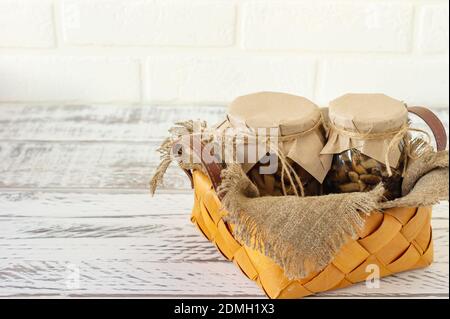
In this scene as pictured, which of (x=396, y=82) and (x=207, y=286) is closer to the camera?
(x=207, y=286)

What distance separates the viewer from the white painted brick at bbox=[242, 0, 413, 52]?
1.23m

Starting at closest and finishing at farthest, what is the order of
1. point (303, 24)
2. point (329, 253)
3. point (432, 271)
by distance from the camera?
point (329, 253) < point (432, 271) < point (303, 24)

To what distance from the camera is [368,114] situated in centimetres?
71

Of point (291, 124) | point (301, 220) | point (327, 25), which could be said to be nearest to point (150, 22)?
point (327, 25)

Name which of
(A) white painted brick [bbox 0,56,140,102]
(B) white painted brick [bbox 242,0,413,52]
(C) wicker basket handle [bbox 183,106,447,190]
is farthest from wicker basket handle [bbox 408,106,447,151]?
(A) white painted brick [bbox 0,56,140,102]

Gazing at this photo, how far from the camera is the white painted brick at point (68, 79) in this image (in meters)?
1.27

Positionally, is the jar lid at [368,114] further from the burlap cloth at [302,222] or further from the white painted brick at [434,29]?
the white painted brick at [434,29]

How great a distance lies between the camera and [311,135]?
73cm

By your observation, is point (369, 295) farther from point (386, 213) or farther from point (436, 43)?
point (436, 43)

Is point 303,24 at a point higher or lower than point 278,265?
higher

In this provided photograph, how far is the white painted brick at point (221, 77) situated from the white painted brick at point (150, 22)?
4cm

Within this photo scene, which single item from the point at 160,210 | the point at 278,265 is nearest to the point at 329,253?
the point at 278,265

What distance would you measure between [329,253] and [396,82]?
74 centimetres

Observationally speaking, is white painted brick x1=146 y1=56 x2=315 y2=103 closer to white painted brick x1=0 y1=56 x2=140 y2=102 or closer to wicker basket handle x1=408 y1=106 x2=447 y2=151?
white painted brick x1=0 y1=56 x2=140 y2=102
